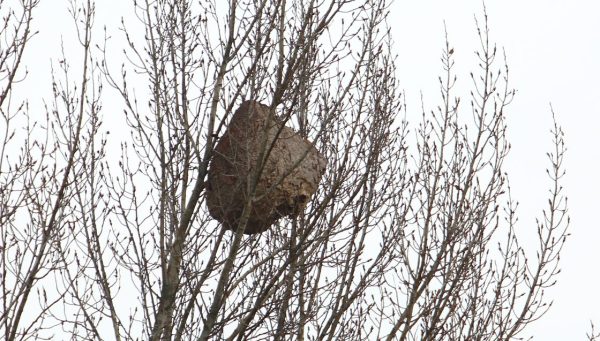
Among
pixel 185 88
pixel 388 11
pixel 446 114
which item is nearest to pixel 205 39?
pixel 185 88

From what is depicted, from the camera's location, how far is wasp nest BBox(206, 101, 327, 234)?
504cm

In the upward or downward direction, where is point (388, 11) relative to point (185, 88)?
upward

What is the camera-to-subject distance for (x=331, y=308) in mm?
5938

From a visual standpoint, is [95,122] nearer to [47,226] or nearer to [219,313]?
[47,226]

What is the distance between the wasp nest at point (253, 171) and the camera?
5.04 meters

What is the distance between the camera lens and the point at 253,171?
4.96 m

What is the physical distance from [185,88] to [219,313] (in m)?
1.42

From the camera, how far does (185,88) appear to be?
553 centimetres

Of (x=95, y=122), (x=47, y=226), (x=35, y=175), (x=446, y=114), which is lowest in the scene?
(x=47, y=226)

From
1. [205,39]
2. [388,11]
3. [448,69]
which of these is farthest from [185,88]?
[448,69]

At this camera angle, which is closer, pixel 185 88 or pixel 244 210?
pixel 244 210

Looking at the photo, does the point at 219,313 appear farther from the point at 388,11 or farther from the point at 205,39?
the point at 388,11

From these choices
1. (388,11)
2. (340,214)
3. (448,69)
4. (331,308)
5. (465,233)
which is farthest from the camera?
(448,69)

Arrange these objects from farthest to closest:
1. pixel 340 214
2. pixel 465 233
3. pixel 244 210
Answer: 1. pixel 465 233
2. pixel 340 214
3. pixel 244 210
